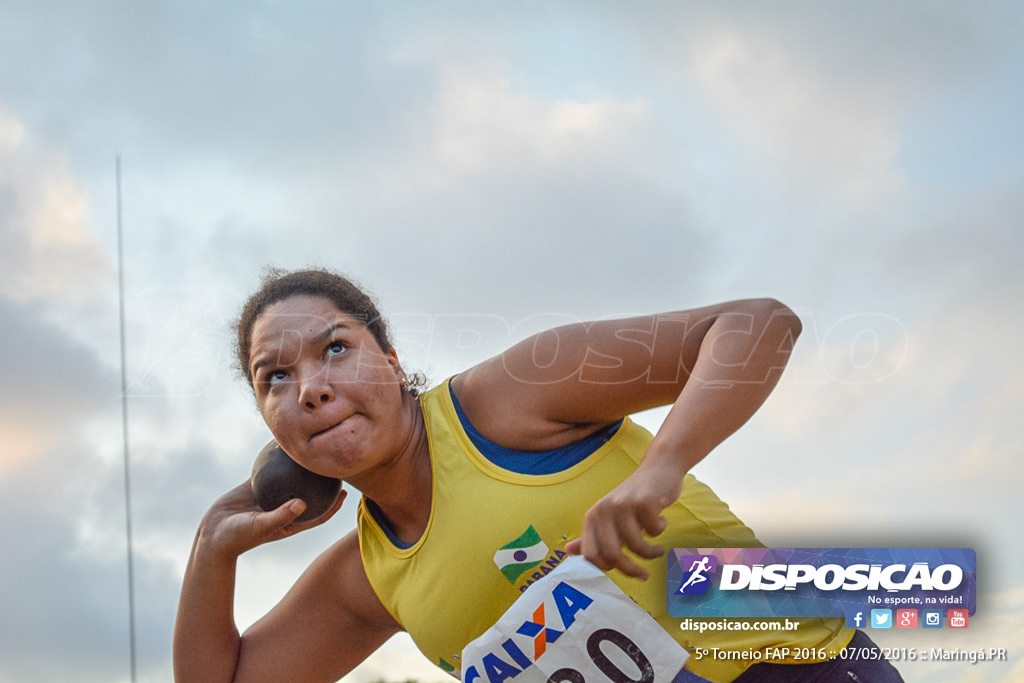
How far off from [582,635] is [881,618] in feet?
3.07

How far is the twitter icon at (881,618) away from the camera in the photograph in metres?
2.99

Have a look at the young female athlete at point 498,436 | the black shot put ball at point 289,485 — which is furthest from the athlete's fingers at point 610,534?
the black shot put ball at point 289,485

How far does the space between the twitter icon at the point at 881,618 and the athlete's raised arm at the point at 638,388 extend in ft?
2.86

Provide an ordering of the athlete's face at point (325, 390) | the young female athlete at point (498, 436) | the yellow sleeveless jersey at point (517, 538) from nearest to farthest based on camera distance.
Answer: the young female athlete at point (498, 436) → the yellow sleeveless jersey at point (517, 538) → the athlete's face at point (325, 390)

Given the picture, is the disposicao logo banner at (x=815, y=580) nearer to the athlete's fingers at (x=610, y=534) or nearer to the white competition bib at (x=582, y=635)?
the white competition bib at (x=582, y=635)

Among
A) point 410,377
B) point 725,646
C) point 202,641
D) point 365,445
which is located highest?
point 410,377

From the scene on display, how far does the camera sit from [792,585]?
9.55 ft

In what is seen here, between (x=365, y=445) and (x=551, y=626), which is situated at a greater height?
(x=365, y=445)

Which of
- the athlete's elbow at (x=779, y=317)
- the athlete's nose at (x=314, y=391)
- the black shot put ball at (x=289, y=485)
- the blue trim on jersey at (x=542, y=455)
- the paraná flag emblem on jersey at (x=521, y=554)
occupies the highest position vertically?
the athlete's nose at (x=314, y=391)

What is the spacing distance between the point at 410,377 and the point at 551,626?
1.03 meters

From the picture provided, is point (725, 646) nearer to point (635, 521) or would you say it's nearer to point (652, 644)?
point (652, 644)

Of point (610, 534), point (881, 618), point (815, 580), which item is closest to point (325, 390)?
point (610, 534)

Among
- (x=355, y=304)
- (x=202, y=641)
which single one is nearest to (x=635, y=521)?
(x=355, y=304)

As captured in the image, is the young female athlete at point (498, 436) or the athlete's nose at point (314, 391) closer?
the young female athlete at point (498, 436)
